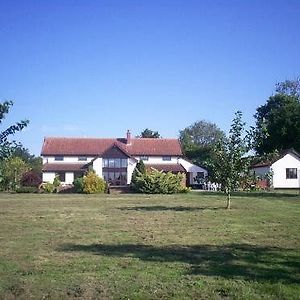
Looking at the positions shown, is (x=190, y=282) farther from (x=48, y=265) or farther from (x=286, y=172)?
(x=286, y=172)

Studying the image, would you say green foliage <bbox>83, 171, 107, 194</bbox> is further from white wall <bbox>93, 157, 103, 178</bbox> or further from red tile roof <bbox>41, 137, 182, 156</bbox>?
red tile roof <bbox>41, 137, 182, 156</bbox>

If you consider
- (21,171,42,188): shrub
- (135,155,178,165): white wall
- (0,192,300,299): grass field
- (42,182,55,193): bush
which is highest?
(135,155,178,165): white wall

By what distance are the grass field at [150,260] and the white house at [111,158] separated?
157 ft

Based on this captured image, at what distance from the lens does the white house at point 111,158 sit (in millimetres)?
66250

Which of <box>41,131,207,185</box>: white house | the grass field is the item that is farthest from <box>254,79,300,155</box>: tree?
the grass field

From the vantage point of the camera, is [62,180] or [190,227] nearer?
[190,227]

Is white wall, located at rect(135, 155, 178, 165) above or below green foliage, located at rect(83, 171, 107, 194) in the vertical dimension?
above

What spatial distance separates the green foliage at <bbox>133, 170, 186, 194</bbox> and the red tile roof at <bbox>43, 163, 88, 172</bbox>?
1876 centimetres

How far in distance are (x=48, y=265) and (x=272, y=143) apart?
194ft

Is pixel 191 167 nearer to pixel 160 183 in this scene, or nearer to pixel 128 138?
pixel 128 138

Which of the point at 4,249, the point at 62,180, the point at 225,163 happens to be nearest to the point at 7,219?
the point at 4,249

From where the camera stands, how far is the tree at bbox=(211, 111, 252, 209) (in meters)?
25.9

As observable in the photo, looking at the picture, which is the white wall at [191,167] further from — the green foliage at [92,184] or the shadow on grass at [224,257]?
the shadow on grass at [224,257]

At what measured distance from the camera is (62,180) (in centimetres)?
6706
